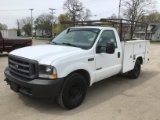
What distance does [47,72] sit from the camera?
12.2 feet

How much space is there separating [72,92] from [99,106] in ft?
2.46

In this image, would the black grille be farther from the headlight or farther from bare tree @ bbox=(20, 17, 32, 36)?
bare tree @ bbox=(20, 17, 32, 36)

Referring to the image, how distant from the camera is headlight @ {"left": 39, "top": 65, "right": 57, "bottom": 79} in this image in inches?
145

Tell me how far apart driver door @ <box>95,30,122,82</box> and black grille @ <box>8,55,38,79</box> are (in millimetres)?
1659

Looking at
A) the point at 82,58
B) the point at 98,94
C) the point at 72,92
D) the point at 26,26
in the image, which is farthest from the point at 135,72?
the point at 26,26

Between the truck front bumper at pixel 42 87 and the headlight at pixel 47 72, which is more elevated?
the headlight at pixel 47 72

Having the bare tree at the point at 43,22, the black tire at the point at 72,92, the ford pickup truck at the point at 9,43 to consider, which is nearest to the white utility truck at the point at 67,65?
the black tire at the point at 72,92

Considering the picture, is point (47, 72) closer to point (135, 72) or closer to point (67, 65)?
point (67, 65)

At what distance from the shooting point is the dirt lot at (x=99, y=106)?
3.91 meters

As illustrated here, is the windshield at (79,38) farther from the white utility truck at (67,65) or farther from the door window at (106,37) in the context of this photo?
the door window at (106,37)

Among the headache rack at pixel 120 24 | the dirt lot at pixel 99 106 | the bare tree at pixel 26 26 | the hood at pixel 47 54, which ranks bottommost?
the dirt lot at pixel 99 106

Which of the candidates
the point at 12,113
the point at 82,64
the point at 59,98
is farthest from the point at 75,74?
the point at 12,113

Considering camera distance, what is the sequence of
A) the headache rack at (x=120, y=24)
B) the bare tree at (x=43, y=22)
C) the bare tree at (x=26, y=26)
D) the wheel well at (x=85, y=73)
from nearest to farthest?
the wheel well at (x=85, y=73) → the headache rack at (x=120, y=24) → the bare tree at (x=43, y=22) → the bare tree at (x=26, y=26)

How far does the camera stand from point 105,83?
634 centimetres
